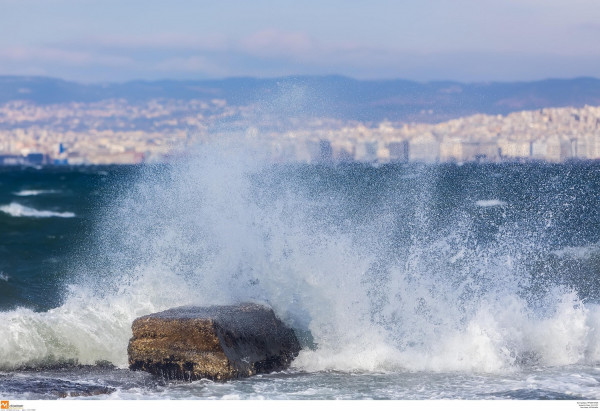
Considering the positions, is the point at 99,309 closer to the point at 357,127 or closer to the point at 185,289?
the point at 185,289

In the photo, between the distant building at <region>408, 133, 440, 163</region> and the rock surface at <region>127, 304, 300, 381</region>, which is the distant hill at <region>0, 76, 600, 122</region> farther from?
the rock surface at <region>127, 304, 300, 381</region>

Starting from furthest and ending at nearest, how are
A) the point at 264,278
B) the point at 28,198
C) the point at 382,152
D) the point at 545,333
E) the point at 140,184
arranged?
the point at 28,198
the point at 382,152
the point at 140,184
the point at 264,278
the point at 545,333

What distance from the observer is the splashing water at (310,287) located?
983cm

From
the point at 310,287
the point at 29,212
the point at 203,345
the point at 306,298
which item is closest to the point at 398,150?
the point at 310,287

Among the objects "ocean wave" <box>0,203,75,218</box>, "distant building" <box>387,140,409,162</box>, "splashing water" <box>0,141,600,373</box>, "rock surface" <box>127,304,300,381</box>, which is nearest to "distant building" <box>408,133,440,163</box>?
"distant building" <box>387,140,409,162</box>

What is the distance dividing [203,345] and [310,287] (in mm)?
2553

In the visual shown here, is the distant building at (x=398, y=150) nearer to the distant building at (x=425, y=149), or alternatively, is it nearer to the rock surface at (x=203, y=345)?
the distant building at (x=425, y=149)

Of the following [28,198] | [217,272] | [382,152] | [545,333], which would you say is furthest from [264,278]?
[28,198]

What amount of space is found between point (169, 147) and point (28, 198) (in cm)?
2937

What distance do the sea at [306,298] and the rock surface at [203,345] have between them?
16 cm

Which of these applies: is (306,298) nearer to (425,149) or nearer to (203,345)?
(203,345)

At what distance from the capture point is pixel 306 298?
10789mm

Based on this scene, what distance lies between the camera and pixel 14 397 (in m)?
7.96
